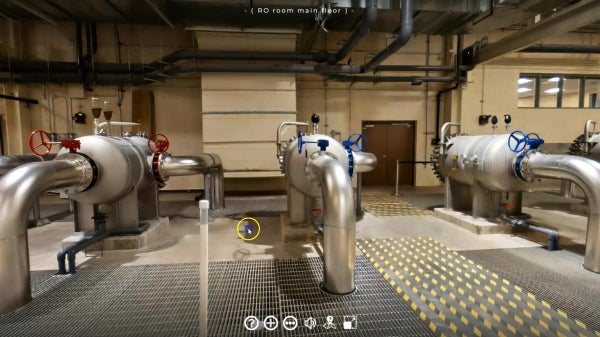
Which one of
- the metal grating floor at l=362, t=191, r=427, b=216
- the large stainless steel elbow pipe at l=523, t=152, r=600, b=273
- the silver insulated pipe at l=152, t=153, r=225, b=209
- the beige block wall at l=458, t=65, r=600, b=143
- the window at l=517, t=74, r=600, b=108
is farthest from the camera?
the window at l=517, t=74, r=600, b=108

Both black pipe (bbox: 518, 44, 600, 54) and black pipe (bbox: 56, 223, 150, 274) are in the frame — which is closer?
black pipe (bbox: 56, 223, 150, 274)

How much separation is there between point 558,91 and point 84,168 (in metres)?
9.82

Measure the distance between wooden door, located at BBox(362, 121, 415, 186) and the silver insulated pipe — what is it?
12.6ft

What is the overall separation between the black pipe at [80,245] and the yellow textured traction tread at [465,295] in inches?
102

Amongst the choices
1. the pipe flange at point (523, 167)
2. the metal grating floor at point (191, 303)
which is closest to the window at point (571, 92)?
the pipe flange at point (523, 167)

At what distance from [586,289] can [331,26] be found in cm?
514

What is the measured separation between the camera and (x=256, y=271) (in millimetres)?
2580

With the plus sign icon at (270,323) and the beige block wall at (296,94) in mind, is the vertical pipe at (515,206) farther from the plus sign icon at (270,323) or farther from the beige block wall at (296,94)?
the plus sign icon at (270,323)

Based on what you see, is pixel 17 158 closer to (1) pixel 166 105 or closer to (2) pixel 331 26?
(1) pixel 166 105

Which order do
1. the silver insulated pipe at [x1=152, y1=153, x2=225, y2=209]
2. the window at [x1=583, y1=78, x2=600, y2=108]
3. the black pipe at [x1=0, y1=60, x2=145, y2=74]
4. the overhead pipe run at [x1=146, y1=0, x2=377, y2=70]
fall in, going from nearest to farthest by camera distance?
1. the silver insulated pipe at [x1=152, y1=153, x2=225, y2=209]
2. the overhead pipe run at [x1=146, y1=0, x2=377, y2=70]
3. the black pipe at [x1=0, y1=60, x2=145, y2=74]
4. the window at [x1=583, y1=78, x2=600, y2=108]

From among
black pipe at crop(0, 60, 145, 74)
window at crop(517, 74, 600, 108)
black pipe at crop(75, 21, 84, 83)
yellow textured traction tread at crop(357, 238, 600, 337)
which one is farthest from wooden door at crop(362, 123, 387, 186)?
black pipe at crop(75, 21, 84, 83)

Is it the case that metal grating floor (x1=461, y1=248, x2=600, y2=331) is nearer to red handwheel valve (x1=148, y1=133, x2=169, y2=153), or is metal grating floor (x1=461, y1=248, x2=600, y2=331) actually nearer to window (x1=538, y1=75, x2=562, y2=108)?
red handwheel valve (x1=148, y1=133, x2=169, y2=153)

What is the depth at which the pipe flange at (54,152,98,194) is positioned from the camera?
8.89 feet

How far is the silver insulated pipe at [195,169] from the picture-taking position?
3.58 m
